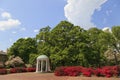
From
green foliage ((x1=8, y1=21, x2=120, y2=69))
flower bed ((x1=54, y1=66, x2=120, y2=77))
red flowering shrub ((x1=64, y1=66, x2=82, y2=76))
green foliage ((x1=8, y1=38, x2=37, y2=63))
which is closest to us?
flower bed ((x1=54, y1=66, x2=120, y2=77))

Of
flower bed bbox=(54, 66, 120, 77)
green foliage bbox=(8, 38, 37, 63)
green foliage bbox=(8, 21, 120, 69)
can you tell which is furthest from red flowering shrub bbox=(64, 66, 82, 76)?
green foliage bbox=(8, 38, 37, 63)

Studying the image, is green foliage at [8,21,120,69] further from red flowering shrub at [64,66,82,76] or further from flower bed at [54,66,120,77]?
flower bed at [54,66,120,77]

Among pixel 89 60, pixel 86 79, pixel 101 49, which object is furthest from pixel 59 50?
pixel 86 79

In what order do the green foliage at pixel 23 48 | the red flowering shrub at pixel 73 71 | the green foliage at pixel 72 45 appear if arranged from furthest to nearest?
the green foliage at pixel 23 48 → the green foliage at pixel 72 45 → the red flowering shrub at pixel 73 71

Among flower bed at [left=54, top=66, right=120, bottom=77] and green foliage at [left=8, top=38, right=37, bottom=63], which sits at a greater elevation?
green foliage at [left=8, top=38, right=37, bottom=63]

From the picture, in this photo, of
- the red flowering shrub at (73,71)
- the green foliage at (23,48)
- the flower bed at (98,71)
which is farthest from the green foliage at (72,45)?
the green foliage at (23,48)

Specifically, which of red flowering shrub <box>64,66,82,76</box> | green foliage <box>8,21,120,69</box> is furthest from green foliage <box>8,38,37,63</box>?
red flowering shrub <box>64,66,82,76</box>

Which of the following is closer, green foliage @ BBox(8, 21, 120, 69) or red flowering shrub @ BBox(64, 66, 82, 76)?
red flowering shrub @ BBox(64, 66, 82, 76)

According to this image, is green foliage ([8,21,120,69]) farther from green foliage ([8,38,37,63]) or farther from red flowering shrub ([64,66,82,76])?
green foliage ([8,38,37,63])

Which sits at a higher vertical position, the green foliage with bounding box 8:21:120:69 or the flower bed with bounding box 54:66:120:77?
the green foliage with bounding box 8:21:120:69

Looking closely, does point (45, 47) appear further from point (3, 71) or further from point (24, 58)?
point (24, 58)

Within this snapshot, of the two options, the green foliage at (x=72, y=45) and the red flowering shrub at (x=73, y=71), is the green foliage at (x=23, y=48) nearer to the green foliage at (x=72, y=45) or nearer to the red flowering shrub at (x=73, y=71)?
the green foliage at (x=72, y=45)

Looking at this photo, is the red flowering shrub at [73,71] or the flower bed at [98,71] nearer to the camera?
the flower bed at [98,71]

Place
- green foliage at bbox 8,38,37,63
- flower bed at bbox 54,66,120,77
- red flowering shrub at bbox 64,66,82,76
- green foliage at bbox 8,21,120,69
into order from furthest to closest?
green foliage at bbox 8,38,37,63 < green foliage at bbox 8,21,120,69 < red flowering shrub at bbox 64,66,82,76 < flower bed at bbox 54,66,120,77
